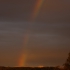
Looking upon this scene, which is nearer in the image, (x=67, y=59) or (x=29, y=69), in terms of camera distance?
(x=29, y=69)

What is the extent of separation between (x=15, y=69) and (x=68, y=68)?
9.30 m

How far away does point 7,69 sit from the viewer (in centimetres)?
4353

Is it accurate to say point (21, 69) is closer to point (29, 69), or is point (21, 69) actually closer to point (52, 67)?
point (29, 69)

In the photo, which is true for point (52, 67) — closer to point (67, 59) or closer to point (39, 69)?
point (39, 69)

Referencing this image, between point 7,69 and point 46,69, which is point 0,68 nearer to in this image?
point 7,69

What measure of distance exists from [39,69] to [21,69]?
7.55ft

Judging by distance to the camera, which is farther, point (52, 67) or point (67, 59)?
point (67, 59)

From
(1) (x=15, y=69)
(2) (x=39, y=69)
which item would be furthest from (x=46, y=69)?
(1) (x=15, y=69)

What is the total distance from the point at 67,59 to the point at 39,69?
9.39m

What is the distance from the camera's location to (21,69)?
44094 mm

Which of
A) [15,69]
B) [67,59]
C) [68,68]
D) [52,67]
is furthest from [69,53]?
[15,69]

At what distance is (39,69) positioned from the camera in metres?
44.5

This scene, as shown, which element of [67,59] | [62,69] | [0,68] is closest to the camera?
[0,68]

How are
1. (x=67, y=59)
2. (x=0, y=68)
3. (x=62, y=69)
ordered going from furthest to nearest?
1. (x=67, y=59)
2. (x=62, y=69)
3. (x=0, y=68)
